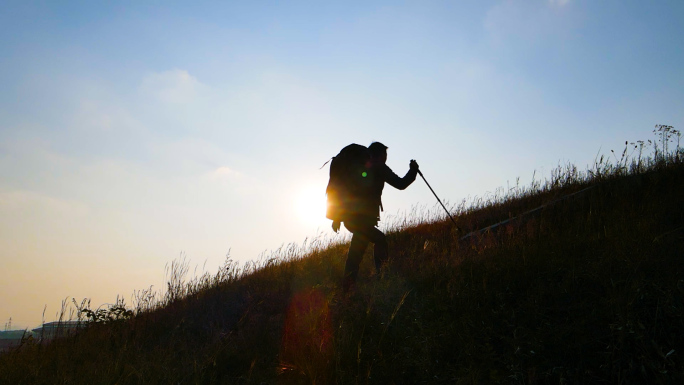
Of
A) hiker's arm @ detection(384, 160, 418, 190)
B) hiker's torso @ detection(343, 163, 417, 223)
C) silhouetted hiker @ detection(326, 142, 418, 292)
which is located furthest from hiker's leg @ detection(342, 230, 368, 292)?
hiker's arm @ detection(384, 160, 418, 190)

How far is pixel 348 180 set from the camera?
545 centimetres

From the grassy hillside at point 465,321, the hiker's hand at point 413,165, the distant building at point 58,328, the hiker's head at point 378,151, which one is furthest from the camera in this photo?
the distant building at point 58,328

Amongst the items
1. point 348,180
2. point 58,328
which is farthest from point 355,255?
point 58,328

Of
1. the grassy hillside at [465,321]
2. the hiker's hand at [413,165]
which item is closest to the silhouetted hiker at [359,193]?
the hiker's hand at [413,165]

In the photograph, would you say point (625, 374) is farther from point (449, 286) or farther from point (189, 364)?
point (189, 364)

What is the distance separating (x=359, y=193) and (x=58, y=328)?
4.83 m

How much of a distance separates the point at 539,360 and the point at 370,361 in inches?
54.0

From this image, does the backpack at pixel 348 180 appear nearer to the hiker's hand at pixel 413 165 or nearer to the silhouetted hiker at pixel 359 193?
the silhouetted hiker at pixel 359 193

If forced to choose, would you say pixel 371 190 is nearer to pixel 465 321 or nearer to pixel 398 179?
pixel 398 179

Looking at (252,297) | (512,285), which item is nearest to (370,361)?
(512,285)

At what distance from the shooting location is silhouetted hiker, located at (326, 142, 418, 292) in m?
5.43

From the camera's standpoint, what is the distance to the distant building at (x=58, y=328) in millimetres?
5823

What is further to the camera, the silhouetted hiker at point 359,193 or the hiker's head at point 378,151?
Answer: the hiker's head at point 378,151

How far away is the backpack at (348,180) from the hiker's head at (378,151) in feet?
0.32
